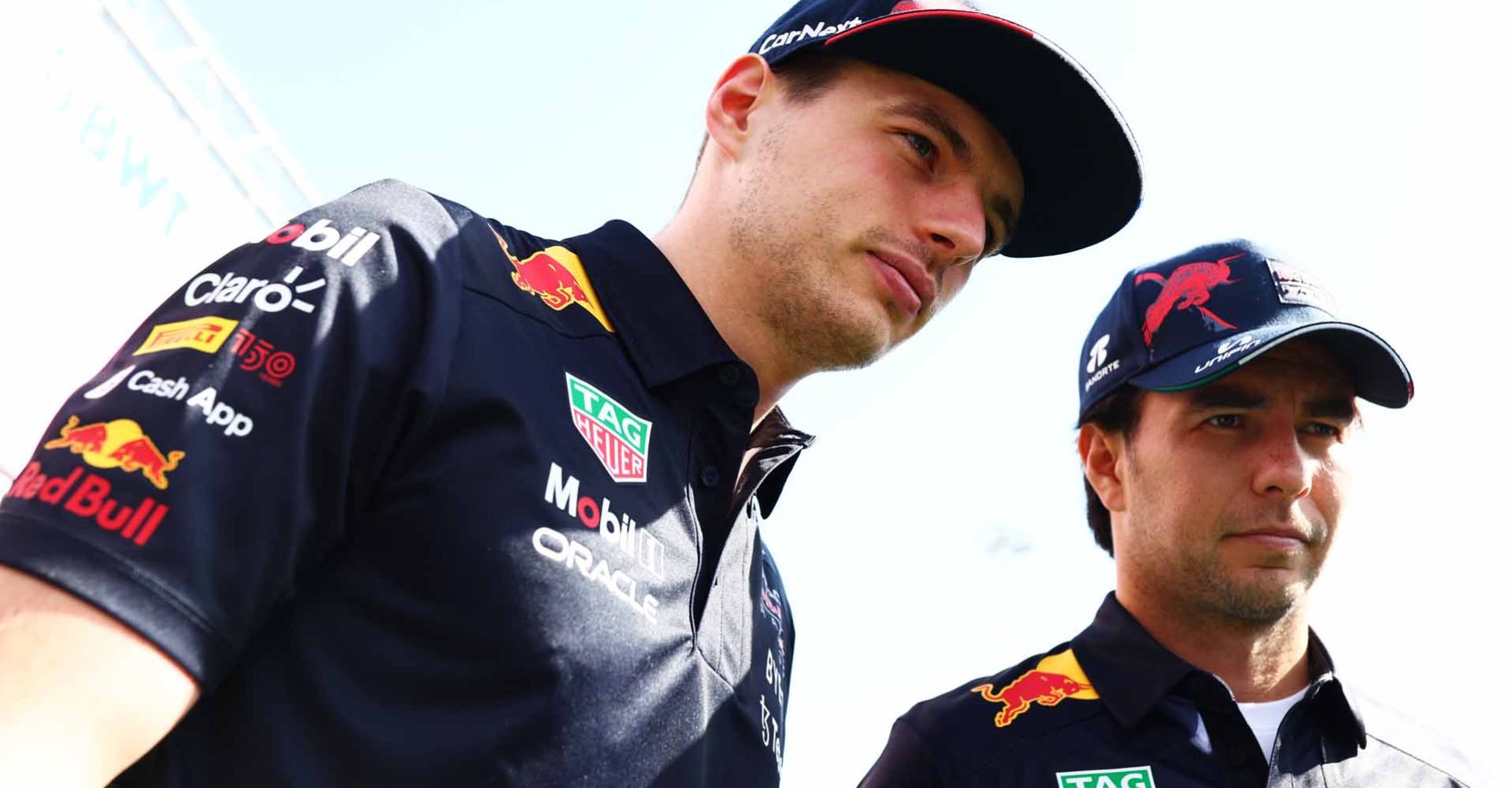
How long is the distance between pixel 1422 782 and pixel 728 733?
5.32 feet

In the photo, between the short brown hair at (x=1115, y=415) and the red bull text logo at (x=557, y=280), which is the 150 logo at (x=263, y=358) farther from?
the short brown hair at (x=1115, y=415)

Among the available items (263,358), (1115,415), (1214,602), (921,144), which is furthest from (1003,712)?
(263,358)

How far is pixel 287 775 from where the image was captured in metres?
1.30

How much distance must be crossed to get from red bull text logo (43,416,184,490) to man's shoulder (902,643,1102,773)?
1695 mm

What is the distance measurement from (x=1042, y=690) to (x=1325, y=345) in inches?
38.7

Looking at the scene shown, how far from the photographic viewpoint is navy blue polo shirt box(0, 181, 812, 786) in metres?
1.22

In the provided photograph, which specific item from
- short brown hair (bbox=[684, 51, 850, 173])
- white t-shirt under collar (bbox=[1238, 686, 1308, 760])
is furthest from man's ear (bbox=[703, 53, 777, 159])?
white t-shirt under collar (bbox=[1238, 686, 1308, 760])

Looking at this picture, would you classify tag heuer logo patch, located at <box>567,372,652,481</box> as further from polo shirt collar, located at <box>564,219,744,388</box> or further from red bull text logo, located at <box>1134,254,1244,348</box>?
red bull text logo, located at <box>1134,254,1244,348</box>

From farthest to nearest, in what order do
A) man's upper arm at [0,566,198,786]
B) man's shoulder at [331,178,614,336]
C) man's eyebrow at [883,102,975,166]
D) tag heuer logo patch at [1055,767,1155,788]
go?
tag heuer logo patch at [1055,767,1155,788] → man's eyebrow at [883,102,975,166] → man's shoulder at [331,178,614,336] → man's upper arm at [0,566,198,786]

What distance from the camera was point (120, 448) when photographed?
4.01ft

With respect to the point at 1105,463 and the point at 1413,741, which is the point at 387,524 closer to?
the point at 1105,463

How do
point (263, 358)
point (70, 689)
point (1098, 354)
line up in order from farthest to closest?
point (1098, 354)
point (263, 358)
point (70, 689)

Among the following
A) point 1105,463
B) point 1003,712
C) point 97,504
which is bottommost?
point 1003,712

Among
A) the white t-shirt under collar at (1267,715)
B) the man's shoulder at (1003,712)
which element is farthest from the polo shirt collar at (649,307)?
the white t-shirt under collar at (1267,715)
